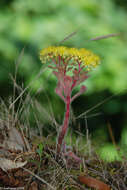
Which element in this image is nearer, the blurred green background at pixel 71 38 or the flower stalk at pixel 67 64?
the flower stalk at pixel 67 64

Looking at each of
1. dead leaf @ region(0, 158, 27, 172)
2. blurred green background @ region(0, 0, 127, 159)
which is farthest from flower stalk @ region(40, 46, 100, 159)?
blurred green background @ region(0, 0, 127, 159)

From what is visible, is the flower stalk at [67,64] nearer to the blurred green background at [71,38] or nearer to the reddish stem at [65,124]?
the reddish stem at [65,124]

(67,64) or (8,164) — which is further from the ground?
(67,64)

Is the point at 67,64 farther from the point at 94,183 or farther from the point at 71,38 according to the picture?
the point at 71,38

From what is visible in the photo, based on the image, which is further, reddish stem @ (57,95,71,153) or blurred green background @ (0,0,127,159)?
blurred green background @ (0,0,127,159)

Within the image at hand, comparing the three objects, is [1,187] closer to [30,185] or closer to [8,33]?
[30,185]

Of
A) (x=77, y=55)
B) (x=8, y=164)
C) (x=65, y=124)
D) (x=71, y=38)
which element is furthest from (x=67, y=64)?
(x=71, y=38)

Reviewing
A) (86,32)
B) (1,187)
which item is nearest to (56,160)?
(1,187)

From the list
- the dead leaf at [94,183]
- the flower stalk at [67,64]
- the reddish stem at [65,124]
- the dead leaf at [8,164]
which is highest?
the flower stalk at [67,64]

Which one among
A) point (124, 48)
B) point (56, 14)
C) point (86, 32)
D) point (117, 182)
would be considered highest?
point (56, 14)

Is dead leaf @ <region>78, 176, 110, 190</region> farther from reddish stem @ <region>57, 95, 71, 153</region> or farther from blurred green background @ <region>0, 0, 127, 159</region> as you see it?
blurred green background @ <region>0, 0, 127, 159</region>

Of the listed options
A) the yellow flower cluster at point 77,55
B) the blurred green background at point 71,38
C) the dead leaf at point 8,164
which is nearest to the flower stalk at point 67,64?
the yellow flower cluster at point 77,55
